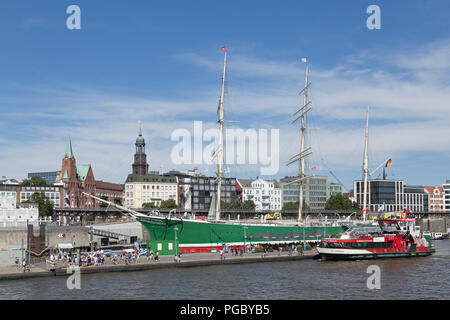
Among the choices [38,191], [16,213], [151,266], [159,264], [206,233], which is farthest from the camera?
[38,191]

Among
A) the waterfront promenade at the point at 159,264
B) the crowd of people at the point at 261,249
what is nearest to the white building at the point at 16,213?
the crowd of people at the point at 261,249

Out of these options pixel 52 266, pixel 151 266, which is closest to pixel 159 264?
pixel 151 266

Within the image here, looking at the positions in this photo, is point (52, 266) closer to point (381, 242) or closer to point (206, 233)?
point (206, 233)

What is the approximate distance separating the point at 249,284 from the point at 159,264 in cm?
1506

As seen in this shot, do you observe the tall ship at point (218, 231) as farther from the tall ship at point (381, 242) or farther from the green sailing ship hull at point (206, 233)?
the tall ship at point (381, 242)

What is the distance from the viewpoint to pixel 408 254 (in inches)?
3159

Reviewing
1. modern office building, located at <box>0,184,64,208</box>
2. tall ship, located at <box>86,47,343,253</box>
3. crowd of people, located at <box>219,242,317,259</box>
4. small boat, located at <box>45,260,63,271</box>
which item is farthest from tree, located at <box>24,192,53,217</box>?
small boat, located at <box>45,260,63,271</box>

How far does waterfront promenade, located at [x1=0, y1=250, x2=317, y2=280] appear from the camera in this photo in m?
54.5

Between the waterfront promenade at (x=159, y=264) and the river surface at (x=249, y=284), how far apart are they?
1199 millimetres

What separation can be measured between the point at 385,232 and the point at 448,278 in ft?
77.2

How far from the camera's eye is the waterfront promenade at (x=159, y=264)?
54531mm

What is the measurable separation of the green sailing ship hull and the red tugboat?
1396cm

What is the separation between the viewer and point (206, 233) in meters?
80.6
